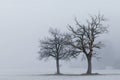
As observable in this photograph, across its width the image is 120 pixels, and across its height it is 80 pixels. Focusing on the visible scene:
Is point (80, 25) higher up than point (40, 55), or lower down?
higher up

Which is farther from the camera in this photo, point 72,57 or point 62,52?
point 62,52

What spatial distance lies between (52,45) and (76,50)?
14.0 m

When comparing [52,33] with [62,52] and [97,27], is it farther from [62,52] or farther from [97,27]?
[97,27]

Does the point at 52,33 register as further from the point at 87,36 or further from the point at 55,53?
the point at 87,36

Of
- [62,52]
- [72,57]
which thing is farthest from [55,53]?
[72,57]

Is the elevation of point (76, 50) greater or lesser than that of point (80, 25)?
lesser

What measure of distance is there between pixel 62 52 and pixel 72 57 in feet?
34.3

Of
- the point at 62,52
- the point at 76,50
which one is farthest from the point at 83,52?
the point at 62,52

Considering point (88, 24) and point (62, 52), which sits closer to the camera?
point (88, 24)

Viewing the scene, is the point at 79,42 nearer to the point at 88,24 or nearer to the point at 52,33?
the point at 88,24

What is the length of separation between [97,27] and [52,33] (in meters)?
17.2

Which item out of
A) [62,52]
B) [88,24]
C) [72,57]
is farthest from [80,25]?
[62,52]

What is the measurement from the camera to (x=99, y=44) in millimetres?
87688

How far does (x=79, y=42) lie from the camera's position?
86500 millimetres
